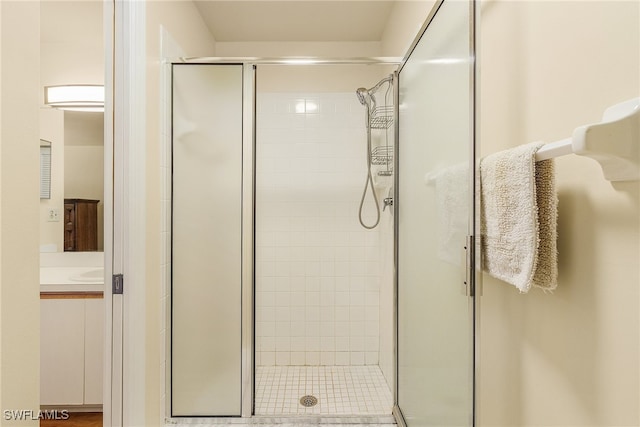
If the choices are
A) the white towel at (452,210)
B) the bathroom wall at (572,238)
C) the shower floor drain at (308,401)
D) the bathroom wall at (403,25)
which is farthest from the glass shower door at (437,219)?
the shower floor drain at (308,401)

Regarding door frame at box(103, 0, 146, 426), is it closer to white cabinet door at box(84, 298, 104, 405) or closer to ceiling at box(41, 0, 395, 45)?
white cabinet door at box(84, 298, 104, 405)

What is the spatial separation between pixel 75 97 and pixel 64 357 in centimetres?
131

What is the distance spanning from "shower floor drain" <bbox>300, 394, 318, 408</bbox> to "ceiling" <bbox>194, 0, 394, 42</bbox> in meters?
2.52

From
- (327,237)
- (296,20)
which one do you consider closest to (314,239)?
(327,237)

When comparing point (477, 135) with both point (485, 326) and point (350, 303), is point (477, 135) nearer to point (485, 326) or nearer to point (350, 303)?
point (485, 326)

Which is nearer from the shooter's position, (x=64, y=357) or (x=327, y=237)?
(x=64, y=357)

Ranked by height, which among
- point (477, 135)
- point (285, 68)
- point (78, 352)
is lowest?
point (78, 352)

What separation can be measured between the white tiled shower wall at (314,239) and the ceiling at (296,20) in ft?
1.52

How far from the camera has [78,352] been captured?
1763 millimetres

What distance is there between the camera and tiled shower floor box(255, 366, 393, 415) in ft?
6.47

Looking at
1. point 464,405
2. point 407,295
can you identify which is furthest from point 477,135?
point 407,295

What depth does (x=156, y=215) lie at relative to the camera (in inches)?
63.3

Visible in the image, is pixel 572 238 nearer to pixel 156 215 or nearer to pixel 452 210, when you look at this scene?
pixel 452 210

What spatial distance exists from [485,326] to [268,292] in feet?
6.15
